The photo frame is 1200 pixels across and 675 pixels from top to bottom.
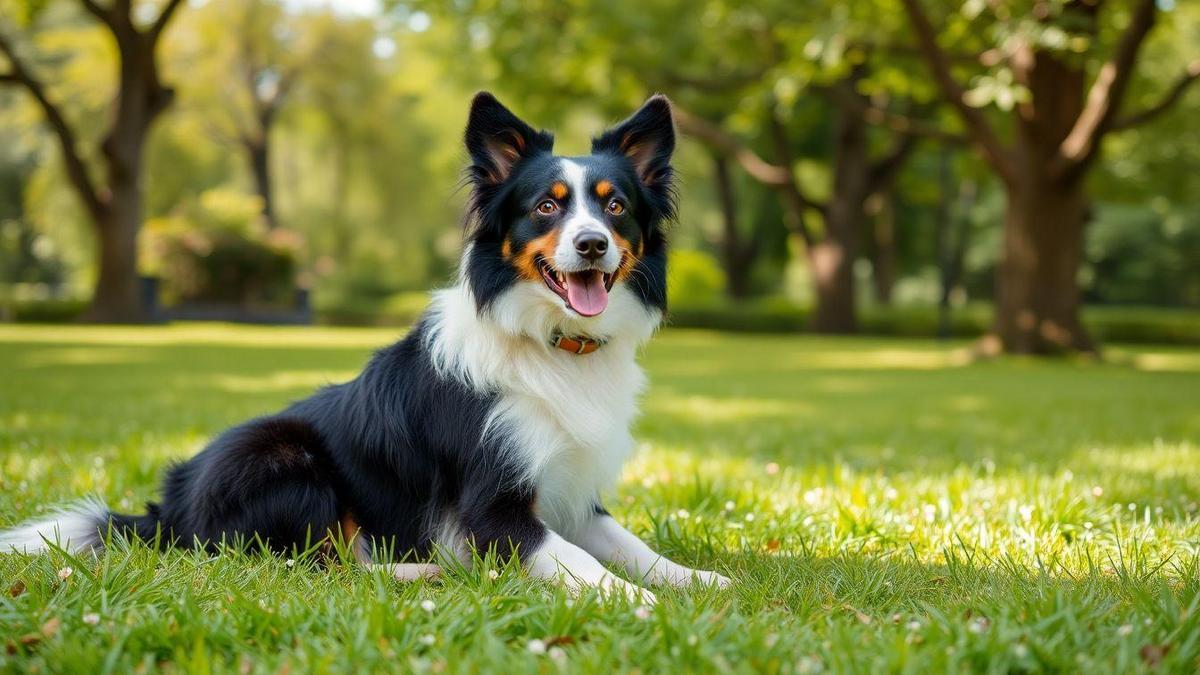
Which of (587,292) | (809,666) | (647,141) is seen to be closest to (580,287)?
(587,292)

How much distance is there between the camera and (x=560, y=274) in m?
3.88

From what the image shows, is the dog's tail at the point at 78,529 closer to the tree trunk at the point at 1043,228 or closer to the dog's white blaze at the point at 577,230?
the dog's white blaze at the point at 577,230

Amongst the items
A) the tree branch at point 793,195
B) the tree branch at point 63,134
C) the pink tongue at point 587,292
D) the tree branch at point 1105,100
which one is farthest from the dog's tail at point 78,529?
the tree branch at point 793,195

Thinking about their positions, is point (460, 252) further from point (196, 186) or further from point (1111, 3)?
point (196, 186)

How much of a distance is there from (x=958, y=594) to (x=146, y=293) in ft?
92.5

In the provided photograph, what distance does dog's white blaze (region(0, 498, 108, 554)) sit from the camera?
3822mm

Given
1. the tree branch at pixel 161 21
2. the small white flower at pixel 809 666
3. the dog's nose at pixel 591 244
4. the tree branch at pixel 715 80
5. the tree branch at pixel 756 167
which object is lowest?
the small white flower at pixel 809 666

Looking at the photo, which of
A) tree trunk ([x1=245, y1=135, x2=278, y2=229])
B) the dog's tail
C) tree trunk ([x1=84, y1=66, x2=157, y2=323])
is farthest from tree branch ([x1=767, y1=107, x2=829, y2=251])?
the dog's tail

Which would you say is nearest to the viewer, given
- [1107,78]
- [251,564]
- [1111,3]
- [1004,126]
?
[251,564]

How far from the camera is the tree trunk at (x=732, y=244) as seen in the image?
3538 centimetres

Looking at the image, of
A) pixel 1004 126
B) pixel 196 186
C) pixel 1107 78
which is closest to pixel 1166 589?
pixel 1107 78

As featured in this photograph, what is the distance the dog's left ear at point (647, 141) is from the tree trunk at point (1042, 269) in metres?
15.3

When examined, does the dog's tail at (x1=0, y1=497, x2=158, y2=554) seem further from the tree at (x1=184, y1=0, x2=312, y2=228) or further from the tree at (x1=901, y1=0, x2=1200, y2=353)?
the tree at (x1=184, y1=0, x2=312, y2=228)

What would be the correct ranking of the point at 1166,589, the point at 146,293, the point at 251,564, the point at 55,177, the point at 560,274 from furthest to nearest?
1. the point at 55,177
2. the point at 146,293
3. the point at 560,274
4. the point at 251,564
5. the point at 1166,589
